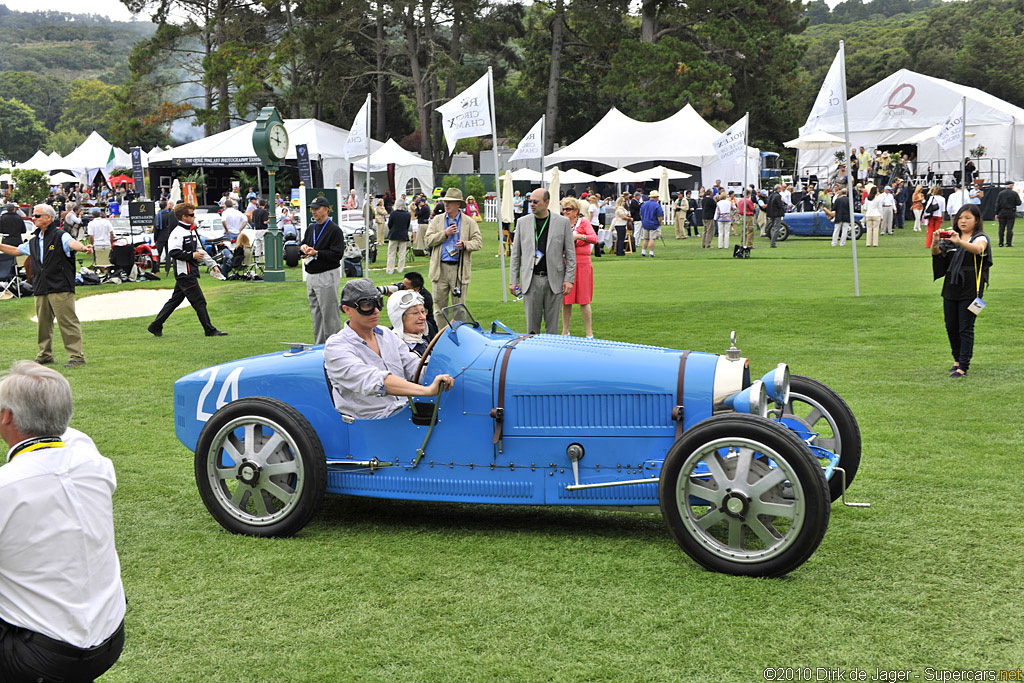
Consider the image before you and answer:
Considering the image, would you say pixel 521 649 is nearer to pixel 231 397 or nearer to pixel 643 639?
pixel 643 639

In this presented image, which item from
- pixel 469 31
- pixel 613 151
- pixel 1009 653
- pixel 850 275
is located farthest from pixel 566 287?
pixel 469 31

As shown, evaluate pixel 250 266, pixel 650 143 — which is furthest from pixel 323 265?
pixel 650 143

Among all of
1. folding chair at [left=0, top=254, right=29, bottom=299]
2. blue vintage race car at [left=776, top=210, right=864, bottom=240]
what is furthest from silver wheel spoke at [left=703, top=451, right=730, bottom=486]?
blue vintage race car at [left=776, top=210, right=864, bottom=240]

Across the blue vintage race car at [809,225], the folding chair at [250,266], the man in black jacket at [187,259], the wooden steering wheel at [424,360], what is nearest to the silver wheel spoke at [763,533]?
the wooden steering wheel at [424,360]

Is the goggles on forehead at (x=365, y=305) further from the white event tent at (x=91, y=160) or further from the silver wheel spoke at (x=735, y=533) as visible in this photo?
the white event tent at (x=91, y=160)

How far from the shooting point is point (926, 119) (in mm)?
44875

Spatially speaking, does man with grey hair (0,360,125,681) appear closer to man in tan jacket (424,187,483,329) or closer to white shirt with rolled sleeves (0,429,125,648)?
white shirt with rolled sleeves (0,429,125,648)

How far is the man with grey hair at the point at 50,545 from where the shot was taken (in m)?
2.68

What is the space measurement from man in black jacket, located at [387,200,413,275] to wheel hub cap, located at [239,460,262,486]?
52.2 ft

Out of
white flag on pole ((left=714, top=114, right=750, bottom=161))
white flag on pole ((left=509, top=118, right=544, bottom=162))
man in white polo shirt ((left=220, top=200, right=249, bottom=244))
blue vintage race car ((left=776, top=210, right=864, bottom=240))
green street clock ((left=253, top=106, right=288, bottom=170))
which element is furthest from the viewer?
blue vintage race car ((left=776, top=210, right=864, bottom=240))

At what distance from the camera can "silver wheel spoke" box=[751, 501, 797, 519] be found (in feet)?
14.9

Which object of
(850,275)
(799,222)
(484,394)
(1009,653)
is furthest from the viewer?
(799,222)

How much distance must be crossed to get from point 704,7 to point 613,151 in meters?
14.7

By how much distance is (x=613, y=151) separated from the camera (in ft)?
132
